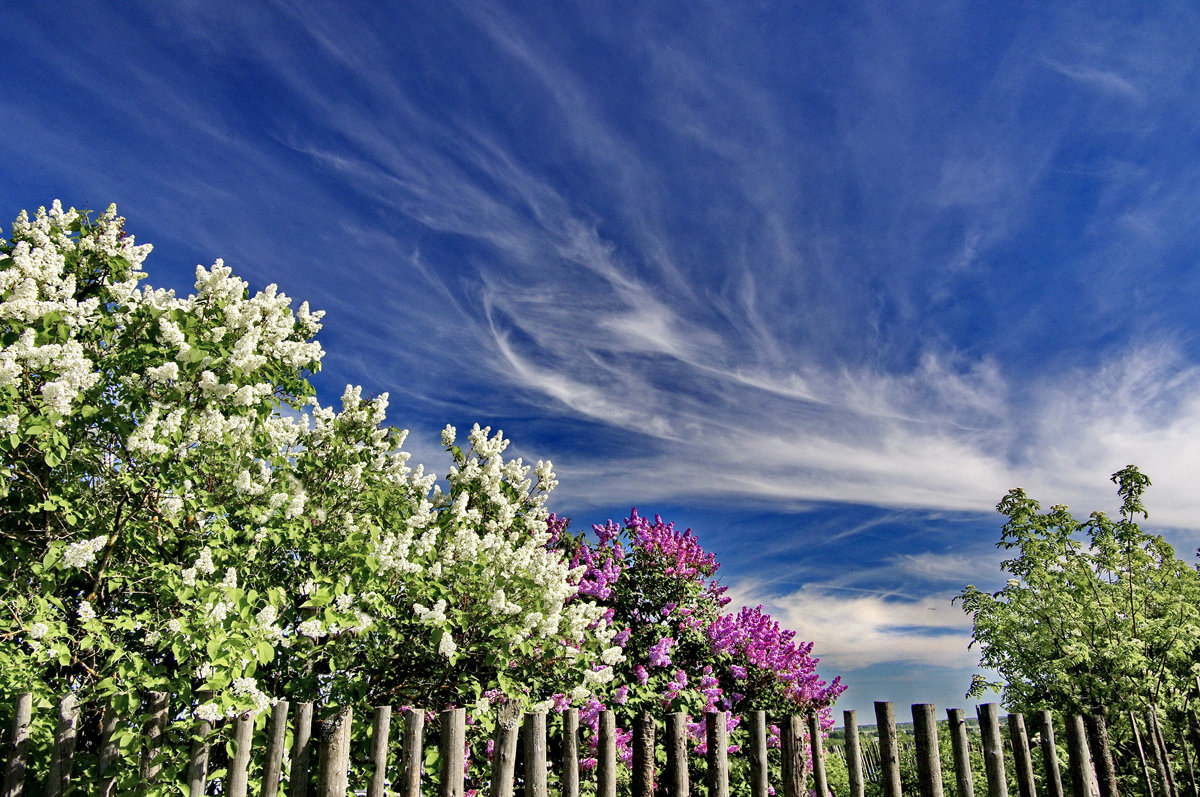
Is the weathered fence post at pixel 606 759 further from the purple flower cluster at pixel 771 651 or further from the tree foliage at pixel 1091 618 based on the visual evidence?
the tree foliage at pixel 1091 618

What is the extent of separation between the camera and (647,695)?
22.6 ft

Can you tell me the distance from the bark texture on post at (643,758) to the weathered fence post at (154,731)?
2741 millimetres

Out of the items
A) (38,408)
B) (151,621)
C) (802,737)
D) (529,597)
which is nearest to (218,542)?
(151,621)

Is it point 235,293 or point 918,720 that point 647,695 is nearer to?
point 918,720

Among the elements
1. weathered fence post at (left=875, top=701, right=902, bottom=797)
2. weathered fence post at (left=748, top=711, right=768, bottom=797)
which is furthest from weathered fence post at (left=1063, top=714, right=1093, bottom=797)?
weathered fence post at (left=748, top=711, right=768, bottom=797)

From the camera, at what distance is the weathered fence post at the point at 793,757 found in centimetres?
361

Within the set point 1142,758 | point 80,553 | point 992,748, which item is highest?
point 80,553

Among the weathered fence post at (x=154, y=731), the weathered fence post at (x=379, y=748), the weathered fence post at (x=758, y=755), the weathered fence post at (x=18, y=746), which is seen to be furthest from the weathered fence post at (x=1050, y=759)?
the weathered fence post at (x=18, y=746)

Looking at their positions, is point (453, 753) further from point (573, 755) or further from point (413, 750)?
point (573, 755)

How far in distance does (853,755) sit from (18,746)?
4.93 m

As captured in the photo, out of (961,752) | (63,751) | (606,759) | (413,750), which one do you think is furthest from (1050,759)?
(63,751)

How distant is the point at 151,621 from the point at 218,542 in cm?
60

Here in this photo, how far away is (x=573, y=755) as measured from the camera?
3736mm

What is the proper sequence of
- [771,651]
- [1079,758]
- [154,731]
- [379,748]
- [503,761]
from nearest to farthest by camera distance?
[1079,758], [503,761], [379,748], [154,731], [771,651]
